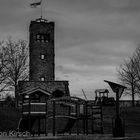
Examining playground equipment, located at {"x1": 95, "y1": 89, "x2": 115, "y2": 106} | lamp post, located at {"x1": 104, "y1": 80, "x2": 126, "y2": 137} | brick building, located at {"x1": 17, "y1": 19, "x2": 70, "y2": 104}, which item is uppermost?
brick building, located at {"x1": 17, "y1": 19, "x2": 70, "y2": 104}

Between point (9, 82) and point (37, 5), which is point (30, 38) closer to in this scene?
point (37, 5)

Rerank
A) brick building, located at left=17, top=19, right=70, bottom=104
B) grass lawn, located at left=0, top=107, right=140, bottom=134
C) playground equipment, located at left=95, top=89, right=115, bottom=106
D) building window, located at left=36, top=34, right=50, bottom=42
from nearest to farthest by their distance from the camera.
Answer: grass lawn, located at left=0, top=107, right=140, bottom=134, playground equipment, located at left=95, top=89, right=115, bottom=106, brick building, located at left=17, top=19, right=70, bottom=104, building window, located at left=36, top=34, right=50, bottom=42

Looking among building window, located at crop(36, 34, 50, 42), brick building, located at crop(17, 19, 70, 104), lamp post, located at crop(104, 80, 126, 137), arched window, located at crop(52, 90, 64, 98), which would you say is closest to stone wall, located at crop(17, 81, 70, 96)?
arched window, located at crop(52, 90, 64, 98)

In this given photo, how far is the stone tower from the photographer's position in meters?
59.9

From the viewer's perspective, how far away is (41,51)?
6066 cm

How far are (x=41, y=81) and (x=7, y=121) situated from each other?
21351mm

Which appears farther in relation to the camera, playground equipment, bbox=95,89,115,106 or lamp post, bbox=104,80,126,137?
playground equipment, bbox=95,89,115,106

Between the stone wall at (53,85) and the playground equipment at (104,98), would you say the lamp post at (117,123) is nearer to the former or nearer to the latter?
the playground equipment at (104,98)

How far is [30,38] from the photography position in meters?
61.7

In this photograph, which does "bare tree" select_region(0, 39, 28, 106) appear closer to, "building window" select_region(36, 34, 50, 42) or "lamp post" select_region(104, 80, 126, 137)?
"building window" select_region(36, 34, 50, 42)

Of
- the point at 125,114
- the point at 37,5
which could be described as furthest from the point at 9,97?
the point at 125,114

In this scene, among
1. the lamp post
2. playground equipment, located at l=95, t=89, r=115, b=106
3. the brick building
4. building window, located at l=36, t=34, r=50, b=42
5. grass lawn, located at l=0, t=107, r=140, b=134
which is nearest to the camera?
the lamp post

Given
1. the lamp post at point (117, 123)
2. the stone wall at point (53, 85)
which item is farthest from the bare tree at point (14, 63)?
the lamp post at point (117, 123)

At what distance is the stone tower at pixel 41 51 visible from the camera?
2357 inches
